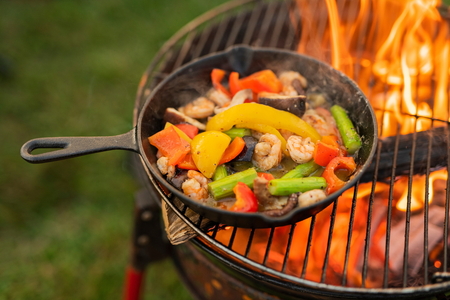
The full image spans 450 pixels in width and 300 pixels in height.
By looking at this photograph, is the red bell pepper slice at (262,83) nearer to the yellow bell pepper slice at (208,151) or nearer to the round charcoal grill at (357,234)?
the yellow bell pepper slice at (208,151)

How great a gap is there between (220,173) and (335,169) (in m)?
0.60

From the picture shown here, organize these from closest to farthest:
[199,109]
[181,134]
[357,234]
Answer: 1. [181,134]
2. [199,109]
3. [357,234]

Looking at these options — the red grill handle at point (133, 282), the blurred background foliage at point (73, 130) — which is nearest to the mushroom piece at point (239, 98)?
the blurred background foliage at point (73, 130)

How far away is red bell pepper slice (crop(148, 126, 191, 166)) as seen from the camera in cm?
208

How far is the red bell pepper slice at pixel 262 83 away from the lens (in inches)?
95.8

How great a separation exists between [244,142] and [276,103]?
0.32m

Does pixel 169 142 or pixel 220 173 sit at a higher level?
pixel 169 142

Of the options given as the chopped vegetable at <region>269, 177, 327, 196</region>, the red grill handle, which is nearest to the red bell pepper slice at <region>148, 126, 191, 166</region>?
the chopped vegetable at <region>269, 177, 327, 196</region>

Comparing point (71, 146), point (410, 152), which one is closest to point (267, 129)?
point (410, 152)

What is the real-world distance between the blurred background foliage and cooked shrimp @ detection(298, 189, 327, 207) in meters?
2.01

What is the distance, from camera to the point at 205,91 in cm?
260

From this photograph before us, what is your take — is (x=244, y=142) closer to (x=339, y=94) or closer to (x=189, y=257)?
(x=339, y=94)

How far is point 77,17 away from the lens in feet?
20.2

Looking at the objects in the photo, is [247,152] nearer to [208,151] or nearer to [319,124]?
[208,151]
